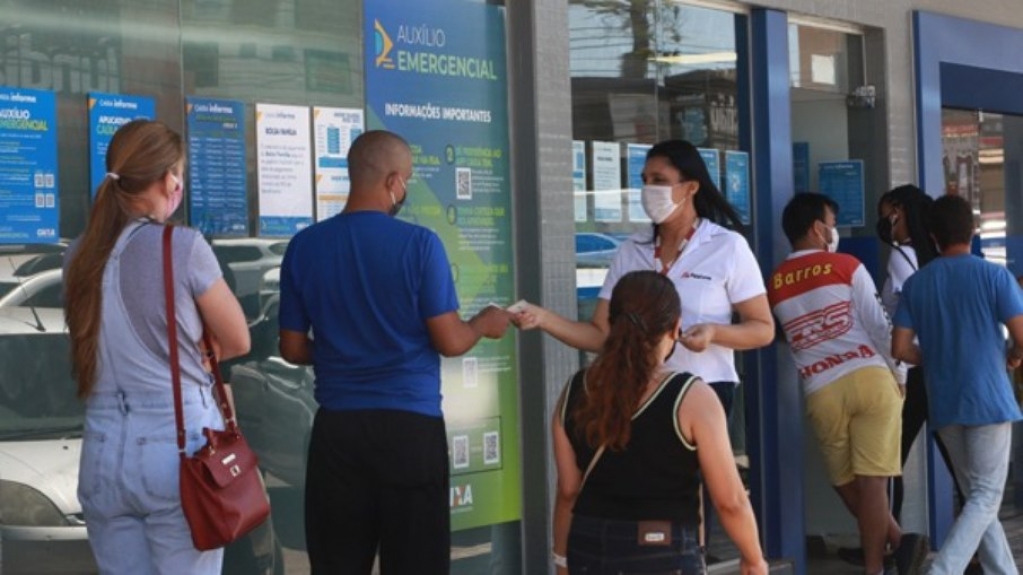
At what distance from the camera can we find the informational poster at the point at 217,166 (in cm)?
611

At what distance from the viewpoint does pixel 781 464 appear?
29.4 feet

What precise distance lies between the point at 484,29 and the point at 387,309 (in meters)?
2.49

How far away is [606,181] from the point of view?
7973mm

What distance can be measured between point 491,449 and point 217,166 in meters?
1.89

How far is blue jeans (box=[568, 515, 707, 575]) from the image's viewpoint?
450 cm

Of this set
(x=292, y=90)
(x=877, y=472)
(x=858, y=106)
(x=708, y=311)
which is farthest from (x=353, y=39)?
(x=858, y=106)

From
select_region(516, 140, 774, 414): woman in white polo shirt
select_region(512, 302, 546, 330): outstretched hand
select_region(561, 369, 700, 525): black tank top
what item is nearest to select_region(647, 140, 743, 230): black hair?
select_region(516, 140, 774, 414): woman in white polo shirt

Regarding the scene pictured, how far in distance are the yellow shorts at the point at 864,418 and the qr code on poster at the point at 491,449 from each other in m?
1.78

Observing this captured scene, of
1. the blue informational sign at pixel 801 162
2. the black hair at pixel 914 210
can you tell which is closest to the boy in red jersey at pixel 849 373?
the black hair at pixel 914 210

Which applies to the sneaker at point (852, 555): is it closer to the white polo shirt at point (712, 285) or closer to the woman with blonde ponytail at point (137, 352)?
the white polo shirt at point (712, 285)

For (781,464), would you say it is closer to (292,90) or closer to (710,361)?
(710,361)

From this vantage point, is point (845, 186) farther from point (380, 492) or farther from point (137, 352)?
point (137, 352)

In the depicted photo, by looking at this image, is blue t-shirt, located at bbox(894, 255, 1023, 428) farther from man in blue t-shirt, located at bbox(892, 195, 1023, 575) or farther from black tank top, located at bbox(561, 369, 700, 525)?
black tank top, located at bbox(561, 369, 700, 525)

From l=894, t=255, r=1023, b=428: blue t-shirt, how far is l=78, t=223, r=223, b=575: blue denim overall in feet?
14.2
